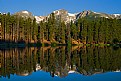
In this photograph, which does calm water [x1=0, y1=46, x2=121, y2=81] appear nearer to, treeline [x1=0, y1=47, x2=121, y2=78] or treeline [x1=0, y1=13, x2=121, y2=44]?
treeline [x1=0, y1=47, x2=121, y2=78]

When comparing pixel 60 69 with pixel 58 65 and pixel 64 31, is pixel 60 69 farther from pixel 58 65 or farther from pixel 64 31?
pixel 64 31

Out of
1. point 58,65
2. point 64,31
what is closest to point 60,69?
point 58,65

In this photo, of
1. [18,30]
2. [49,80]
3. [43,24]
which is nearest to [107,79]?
[49,80]

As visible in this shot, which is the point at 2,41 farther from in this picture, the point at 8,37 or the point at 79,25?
the point at 79,25

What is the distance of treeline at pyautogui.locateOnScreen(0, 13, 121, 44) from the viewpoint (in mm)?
125812

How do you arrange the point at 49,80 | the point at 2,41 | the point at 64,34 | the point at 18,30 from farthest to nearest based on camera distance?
the point at 64,34 → the point at 18,30 → the point at 2,41 → the point at 49,80

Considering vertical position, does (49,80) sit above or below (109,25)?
below

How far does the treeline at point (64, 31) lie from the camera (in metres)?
126

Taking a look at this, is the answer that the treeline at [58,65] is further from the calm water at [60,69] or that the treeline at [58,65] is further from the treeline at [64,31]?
the treeline at [64,31]

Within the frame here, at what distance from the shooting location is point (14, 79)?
25344 millimetres

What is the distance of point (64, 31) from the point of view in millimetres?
133750

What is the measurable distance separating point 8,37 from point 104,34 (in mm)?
42848

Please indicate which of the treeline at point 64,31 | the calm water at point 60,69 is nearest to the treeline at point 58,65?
the calm water at point 60,69

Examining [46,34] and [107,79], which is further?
[46,34]
